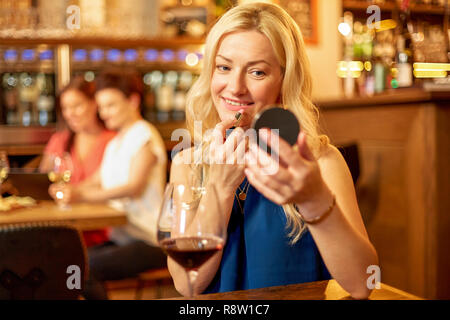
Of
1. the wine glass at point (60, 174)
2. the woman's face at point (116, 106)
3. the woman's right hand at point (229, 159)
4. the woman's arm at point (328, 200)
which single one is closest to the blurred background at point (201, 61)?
the woman's face at point (116, 106)

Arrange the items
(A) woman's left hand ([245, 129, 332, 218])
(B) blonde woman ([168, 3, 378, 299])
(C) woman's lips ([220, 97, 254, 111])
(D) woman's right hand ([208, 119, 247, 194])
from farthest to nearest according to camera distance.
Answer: (C) woman's lips ([220, 97, 254, 111])
(B) blonde woman ([168, 3, 378, 299])
(D) woman's right hand ([208, 119, 247, 194])
(A) woman's left hand ([245, 129, 332, 218])

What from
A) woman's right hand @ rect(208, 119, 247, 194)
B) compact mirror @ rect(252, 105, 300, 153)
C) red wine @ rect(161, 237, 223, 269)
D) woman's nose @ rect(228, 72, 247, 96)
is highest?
woman's nose @ rect(228, 72, 247, 96)

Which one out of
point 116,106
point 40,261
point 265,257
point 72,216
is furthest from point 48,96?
point 265,257

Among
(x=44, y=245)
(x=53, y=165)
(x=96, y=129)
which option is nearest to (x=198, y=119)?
(x=44, y=245)

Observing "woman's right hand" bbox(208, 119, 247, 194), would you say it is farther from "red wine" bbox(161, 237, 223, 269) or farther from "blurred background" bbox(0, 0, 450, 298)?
"blurred background" bbox(0, 0, 450, 298)

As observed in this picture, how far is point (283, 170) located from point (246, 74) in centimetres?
64

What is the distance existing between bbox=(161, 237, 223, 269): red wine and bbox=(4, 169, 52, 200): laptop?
1.99 metres

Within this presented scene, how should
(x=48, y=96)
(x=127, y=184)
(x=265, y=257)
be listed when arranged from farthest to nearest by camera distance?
(x=48, y=96)
(x=127, y=184)
(x=265, y=257)

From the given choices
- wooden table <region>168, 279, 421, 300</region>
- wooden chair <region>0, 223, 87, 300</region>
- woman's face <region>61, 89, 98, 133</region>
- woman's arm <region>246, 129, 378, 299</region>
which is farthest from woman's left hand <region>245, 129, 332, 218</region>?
woman's face <region>61, 89, 98, 133</region>

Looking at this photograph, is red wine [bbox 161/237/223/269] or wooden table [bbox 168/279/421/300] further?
wooden table [bbox 168/279/421/300]

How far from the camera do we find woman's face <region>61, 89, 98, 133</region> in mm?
3643

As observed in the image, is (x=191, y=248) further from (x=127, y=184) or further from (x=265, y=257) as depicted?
(x=127, y=184)

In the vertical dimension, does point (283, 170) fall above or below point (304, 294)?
above

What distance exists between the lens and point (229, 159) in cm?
121
